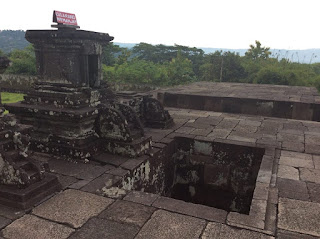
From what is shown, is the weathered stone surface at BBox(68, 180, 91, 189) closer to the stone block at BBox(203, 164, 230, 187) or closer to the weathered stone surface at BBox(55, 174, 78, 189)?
the weathered stone surface at BBox(55, 174, 78, 189)

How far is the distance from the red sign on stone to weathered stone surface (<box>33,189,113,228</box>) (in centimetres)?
274

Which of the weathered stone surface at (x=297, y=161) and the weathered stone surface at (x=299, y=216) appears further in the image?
the weathered stone surface at (x=297, y=161)

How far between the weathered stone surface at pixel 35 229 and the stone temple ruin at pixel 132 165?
0.01 m

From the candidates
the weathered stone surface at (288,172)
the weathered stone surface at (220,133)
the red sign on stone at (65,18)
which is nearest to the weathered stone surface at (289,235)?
the weathered stone surface at (288,172)

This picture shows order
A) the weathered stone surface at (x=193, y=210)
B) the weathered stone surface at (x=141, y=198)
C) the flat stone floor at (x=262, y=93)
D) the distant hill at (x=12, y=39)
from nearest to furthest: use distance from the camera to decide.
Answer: the weathered stone surface at (x=193, y=210)
the weathered stone surface at (x=141, y=198)
the flat stone floor at (x=262, y=93)
the distant hill at (x=12, y=39)

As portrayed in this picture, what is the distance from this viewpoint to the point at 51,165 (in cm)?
425

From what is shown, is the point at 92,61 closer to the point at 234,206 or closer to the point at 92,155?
the point at 92,155

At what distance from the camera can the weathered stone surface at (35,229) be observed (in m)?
2.62

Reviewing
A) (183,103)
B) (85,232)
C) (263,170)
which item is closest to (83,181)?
Result: (85,232)

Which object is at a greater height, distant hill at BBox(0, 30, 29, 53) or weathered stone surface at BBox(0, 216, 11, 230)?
distant hill at BBox(0, 30, 29, 53)

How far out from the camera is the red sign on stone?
449 cm

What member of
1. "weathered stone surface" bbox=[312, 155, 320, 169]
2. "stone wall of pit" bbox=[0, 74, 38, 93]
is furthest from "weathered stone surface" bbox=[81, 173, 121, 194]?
"stone wall of pit" bbox=[0, 74, 38, 93]

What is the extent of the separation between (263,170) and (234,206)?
1.31 meters

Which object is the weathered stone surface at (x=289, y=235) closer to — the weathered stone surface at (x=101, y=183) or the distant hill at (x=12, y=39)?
the weathered stone surface at (x=101, y=183)
